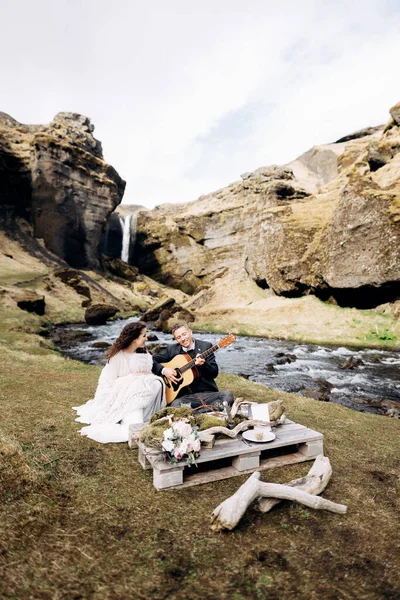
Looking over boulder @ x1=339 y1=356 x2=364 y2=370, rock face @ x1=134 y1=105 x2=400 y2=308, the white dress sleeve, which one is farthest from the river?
rock face @ x1=134 y1=105 x2=400 y2=308

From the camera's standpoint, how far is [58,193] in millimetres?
69812

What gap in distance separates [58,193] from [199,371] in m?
72.6

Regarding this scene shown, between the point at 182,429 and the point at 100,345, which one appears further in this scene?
the point at 100,345

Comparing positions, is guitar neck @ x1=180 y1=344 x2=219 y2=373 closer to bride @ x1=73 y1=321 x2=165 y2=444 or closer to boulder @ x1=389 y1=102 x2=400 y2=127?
bride @ x1=73 y1=321 x2=165 y2=444

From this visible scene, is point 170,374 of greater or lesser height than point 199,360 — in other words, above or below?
below

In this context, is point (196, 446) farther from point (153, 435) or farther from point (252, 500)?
point (252, 500)

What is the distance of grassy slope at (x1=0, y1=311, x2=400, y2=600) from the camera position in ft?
10.4

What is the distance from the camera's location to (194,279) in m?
82.6

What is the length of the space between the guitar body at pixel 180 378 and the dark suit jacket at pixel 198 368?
10 cm

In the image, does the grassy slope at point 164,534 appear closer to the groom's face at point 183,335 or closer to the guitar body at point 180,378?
the guitar body at point 180,378

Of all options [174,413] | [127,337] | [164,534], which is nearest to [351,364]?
[127,337]

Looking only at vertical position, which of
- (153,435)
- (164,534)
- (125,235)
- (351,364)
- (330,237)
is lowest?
(351,364)

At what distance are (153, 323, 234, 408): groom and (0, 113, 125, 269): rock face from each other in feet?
223

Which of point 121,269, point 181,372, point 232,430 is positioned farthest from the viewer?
point 121,269
